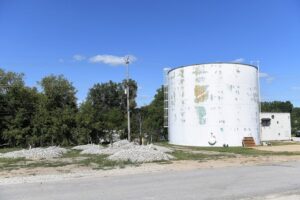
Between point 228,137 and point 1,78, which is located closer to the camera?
point 228,137

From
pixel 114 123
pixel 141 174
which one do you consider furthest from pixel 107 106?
pixel 141 174

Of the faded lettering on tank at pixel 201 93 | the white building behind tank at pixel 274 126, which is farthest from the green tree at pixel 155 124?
the white building behind tank at pixel 274 126

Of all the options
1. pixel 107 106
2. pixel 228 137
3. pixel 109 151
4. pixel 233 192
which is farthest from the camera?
pixel 107 106

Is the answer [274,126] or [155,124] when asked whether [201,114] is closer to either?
[155,124]

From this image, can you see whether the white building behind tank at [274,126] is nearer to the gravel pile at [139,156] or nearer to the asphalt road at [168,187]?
the gravel pile at [139,156]

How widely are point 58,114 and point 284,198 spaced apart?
104 ft

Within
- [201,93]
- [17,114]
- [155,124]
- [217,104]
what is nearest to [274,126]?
[155,124]

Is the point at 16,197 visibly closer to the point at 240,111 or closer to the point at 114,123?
the point at 240,111

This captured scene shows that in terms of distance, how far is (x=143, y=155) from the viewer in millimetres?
20094

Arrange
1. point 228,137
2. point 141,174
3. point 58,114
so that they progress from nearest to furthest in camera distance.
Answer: point 141,174 → point 228,137 → point 58,114

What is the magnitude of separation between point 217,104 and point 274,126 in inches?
839

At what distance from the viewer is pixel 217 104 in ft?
114

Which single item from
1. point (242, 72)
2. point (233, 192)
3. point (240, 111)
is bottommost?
point (233, 192)

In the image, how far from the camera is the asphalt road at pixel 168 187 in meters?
9.73
